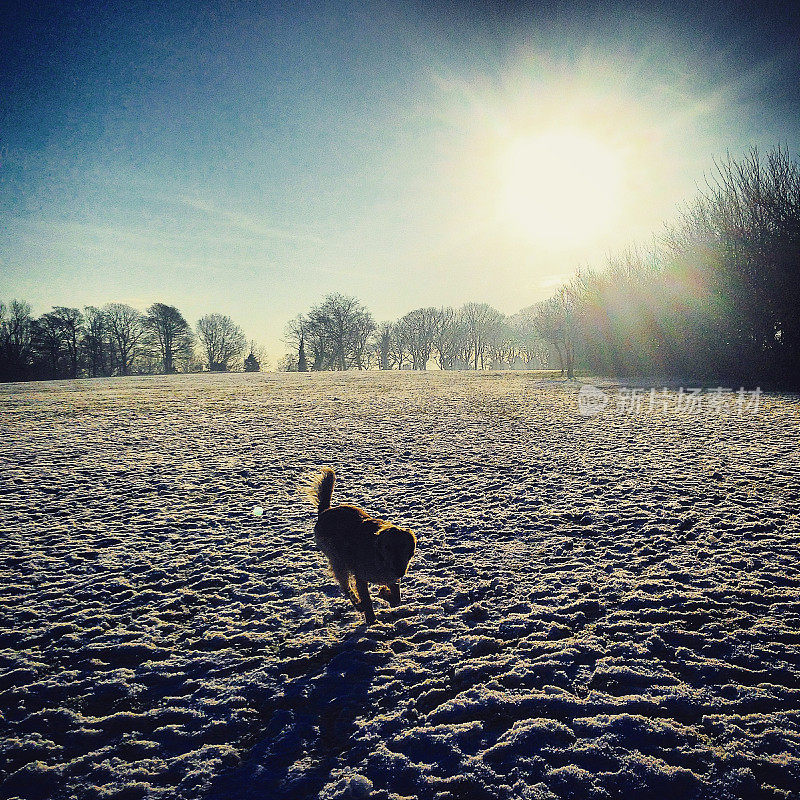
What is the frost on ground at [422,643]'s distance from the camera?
7.14 feet

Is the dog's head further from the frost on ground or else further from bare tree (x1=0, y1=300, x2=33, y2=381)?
bare tree (x1=0, y1=300, x2=33, y2=381)

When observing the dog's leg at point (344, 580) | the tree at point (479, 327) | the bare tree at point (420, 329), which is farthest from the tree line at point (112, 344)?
the dog's leg at point (344, 580)

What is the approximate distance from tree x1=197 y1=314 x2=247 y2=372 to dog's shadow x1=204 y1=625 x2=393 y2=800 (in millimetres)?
86050

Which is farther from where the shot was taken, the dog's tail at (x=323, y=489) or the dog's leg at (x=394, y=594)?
the dog's tail at (x=323, y=489)

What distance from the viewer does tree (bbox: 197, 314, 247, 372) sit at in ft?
274

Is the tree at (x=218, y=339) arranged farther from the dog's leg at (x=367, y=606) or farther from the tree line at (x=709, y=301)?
the dog's leg at (x=367, y=606)

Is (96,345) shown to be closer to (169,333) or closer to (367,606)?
(169,333)

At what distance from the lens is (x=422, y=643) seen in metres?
3.23

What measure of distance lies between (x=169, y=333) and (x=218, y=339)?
14888 millimetres

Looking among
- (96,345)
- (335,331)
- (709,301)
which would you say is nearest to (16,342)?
(96,345)

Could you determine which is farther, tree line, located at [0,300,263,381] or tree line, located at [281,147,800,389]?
tree line, located at [0,300,263,381]

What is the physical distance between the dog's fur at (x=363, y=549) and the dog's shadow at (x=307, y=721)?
1.20 ft

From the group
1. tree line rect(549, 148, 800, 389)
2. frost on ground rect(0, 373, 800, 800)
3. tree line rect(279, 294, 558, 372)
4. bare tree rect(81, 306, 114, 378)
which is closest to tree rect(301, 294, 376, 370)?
tree line rect(279, 294, 558, 372)

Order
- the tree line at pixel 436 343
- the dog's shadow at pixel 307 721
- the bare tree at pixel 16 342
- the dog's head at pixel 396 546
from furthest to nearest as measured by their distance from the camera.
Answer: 1. the tree line at pixel 436 343
2. the bare tree at pixel 16 342
3. the dog's head at pixel 396 546
4. the dog's shadow at pixel 307 721
